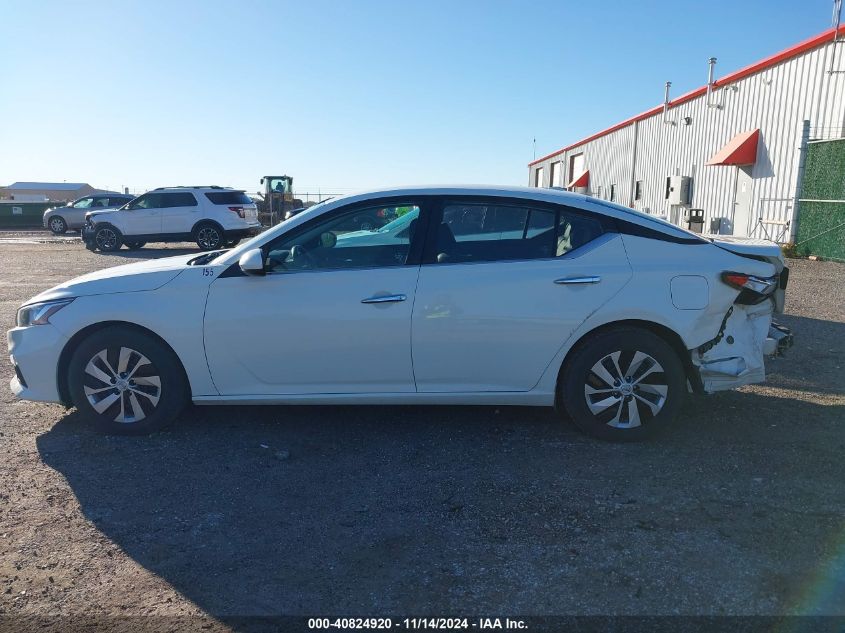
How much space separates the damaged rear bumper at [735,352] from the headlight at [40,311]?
4202mm

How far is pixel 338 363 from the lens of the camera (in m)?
4.39

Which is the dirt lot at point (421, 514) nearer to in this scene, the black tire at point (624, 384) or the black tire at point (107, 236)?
the black tire at point (624, 384)

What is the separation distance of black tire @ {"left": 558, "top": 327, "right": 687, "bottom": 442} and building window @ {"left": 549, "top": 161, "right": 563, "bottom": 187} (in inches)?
1656

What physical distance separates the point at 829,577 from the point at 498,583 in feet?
4.79

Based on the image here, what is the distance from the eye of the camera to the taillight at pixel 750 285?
434 cm

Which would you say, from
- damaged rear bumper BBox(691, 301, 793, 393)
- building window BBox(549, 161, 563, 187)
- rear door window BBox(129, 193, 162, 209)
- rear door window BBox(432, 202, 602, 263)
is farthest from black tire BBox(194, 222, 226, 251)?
building window BBox(549, 161, 563, 187)

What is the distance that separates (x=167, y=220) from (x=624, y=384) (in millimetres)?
18653

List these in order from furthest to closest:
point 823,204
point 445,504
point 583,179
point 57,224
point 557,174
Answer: point 557,174
point 583,179
point 57,224
point 823,204
point 445,504

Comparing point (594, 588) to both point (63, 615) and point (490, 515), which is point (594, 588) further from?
point (63, 615)

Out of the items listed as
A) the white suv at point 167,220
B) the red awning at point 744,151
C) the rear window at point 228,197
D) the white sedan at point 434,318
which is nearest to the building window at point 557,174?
the red awning at point 744,151

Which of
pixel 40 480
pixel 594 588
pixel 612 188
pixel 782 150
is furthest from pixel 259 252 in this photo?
pixel 612 188

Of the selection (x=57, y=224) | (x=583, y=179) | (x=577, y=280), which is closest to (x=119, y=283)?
(x=577, y=280)

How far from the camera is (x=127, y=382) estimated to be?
4.51 meters

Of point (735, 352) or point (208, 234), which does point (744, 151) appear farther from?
point (735, 352)
